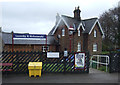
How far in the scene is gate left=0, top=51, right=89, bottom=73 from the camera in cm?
809

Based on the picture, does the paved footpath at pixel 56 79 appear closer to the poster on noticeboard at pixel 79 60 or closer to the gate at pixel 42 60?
the gate at pixel 42 60

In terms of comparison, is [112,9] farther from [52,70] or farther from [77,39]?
[52,70]

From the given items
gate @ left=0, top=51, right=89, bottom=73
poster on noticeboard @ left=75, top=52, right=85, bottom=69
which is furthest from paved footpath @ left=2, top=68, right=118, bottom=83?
poster on noticeboard @ left=75, top=52, right=85, bottom=69

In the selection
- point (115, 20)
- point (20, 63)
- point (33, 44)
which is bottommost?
point (20, 63)

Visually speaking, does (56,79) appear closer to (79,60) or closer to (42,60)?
(42,60)

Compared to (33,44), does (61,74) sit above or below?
below

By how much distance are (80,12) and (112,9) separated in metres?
15.6

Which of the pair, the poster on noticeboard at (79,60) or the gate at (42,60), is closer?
the gate at (42,60)

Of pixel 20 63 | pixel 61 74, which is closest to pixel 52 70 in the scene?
pixel 61 74

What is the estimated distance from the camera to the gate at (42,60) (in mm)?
8094

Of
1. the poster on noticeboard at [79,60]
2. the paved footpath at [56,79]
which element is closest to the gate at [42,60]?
the poster on noticeboard at [79,60]

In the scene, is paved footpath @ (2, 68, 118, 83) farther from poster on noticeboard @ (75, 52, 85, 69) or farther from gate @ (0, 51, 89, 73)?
poster on noticeboard @ (75, 52, 85, 69)

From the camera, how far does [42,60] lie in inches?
329

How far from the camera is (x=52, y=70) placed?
8.38 m
